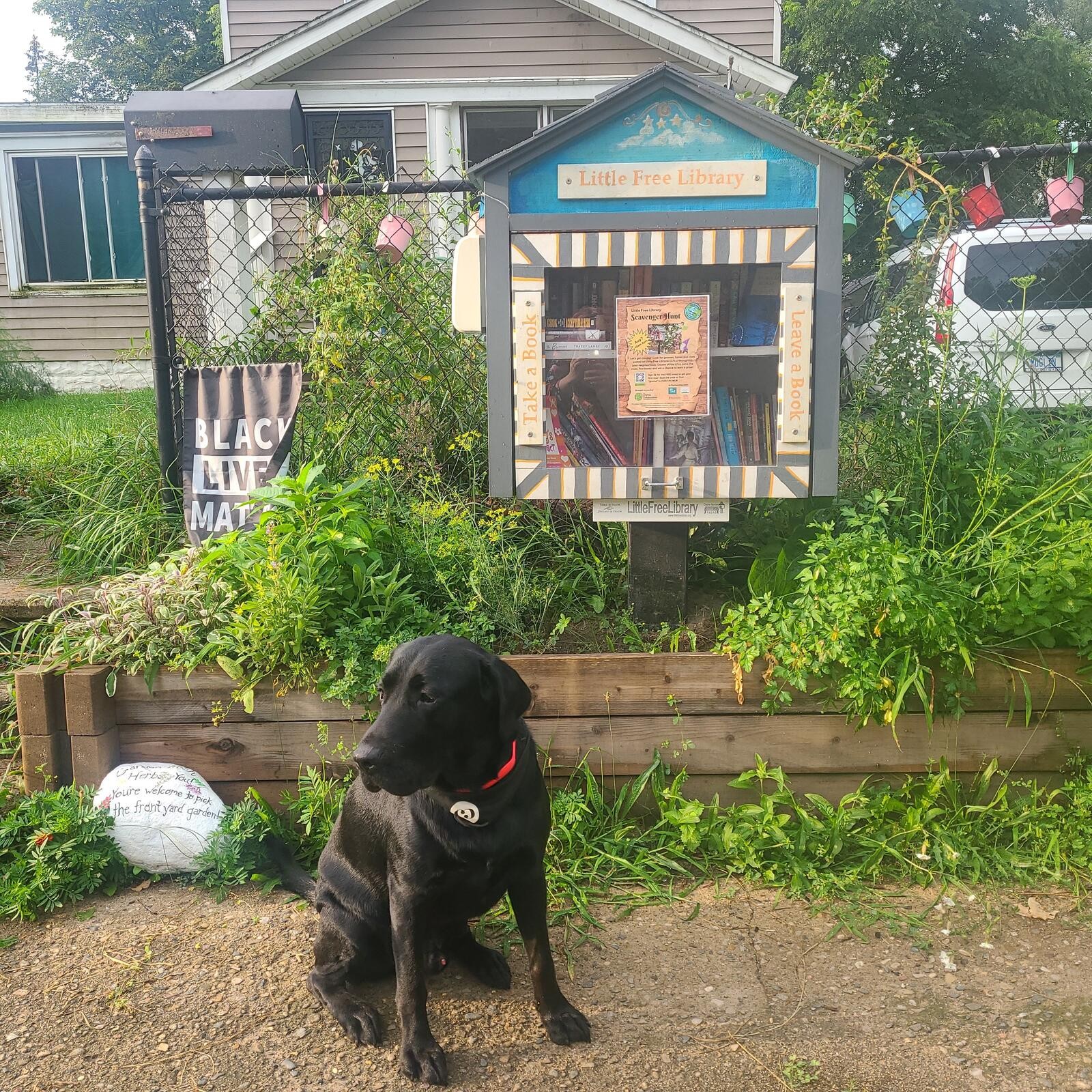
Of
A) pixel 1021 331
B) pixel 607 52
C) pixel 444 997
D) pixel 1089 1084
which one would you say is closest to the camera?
pixel 1089 1084

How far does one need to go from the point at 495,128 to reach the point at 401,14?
5.48 ft

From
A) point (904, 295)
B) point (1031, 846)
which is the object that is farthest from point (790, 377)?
point (1031, 846)

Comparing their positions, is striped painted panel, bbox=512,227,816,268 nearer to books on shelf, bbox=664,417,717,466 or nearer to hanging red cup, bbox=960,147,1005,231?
books on shelf, bbox=664,417,717,466

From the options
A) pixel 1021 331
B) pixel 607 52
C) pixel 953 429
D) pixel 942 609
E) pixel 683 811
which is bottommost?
pixel 683 811

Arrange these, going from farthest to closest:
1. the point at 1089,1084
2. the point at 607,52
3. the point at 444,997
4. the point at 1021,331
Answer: the point at 607,52 → the point at 1021,331 → the point at 444,997 → the point at 1089,1084

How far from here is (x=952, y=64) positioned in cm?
1856

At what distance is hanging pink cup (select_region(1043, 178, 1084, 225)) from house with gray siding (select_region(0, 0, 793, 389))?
727 centimetres

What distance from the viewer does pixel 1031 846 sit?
120 inches

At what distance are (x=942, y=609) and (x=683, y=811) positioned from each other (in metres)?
1.00

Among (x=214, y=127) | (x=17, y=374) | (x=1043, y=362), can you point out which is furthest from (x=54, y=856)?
(x=17, y=374)

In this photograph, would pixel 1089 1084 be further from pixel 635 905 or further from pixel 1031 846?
pixel 635 905

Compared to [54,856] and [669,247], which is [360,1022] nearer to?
[54,856]

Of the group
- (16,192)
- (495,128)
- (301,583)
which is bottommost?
(301,583)

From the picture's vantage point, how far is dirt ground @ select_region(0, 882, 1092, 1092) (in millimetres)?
2217
